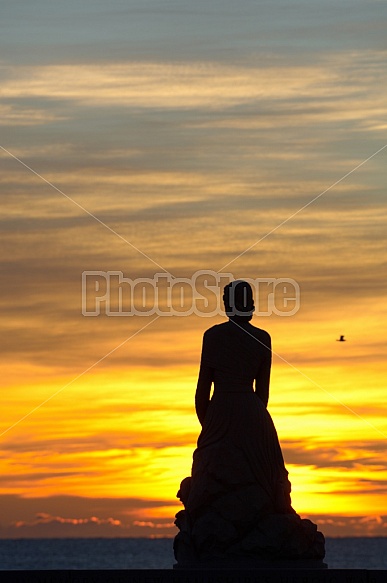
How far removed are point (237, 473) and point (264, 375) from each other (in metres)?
1.88

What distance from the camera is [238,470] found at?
86.9ft

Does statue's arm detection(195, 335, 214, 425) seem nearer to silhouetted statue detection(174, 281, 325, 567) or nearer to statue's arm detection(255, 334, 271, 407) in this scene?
silhouetted statue detection(174, 281, 325, 567)

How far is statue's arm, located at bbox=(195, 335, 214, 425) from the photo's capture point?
27234 millimetres

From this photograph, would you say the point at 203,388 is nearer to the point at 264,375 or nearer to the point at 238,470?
the point at 264,375

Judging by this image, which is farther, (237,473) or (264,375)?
(264,375)

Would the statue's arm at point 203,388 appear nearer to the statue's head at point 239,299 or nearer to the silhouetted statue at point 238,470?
the silhouetted statue at point 238,470

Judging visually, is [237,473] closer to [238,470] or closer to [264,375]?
[238,470]

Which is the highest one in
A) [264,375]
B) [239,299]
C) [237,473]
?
[239,299]

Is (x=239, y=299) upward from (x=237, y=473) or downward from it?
upward

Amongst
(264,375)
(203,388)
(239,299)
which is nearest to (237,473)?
(203,388)

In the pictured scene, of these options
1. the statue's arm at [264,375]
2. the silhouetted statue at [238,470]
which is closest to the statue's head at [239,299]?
the silhouetted statue at [238,470]

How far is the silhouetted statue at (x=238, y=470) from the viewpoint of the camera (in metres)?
25.9

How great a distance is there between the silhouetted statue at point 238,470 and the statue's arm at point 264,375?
0.02 metres

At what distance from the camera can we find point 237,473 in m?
26.5
